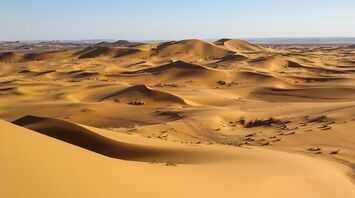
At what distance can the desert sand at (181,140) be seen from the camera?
198 inches

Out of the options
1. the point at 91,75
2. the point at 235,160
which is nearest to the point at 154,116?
the point at 235,160

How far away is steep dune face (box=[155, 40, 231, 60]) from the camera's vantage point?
5979 centimetres

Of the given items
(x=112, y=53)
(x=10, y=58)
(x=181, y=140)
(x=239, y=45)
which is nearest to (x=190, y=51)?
(x=112, y=53)

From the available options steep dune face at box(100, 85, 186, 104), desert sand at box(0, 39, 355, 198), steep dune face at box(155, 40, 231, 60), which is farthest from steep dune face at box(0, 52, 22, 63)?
steep dune face at box(100, 85, 186, 104)

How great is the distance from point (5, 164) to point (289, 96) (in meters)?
21.2

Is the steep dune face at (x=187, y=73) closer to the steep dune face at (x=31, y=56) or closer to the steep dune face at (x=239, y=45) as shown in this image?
the steep dune face at (x=31, y=56)

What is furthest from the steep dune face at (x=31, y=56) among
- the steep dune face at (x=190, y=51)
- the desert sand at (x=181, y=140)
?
the desert sand at (x=181, y=140)

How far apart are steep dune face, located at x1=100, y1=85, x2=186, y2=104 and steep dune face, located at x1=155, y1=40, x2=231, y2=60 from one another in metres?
35.4

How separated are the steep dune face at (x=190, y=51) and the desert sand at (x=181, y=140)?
84.4ft

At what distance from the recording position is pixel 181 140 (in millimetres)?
13031

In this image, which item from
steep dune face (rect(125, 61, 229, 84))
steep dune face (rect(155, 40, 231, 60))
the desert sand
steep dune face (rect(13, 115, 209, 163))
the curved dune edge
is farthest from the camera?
steep dune face (rect(155, 40, 231, 60))

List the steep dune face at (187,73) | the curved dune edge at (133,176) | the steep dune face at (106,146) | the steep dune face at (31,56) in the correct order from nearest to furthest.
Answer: the curved dune edge at (133,176)
the steep dune face at (106,146)
the steep dune face at (187,73)
the steep dune face at (31,56)

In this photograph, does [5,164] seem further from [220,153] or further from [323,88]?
[323,88]

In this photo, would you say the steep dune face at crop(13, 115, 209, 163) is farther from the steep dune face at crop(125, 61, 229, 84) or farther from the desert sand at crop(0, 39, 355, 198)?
the steep dune face at crop(125, 61, 229, 84)
